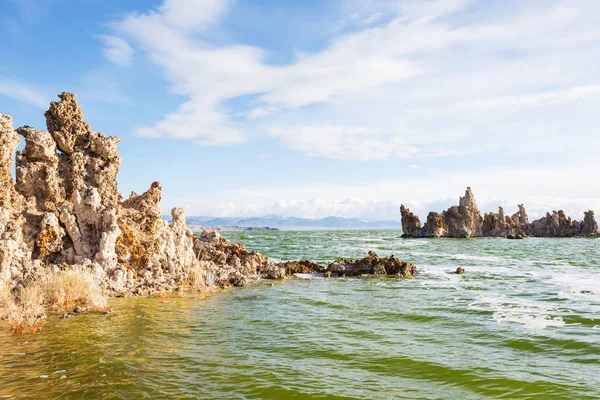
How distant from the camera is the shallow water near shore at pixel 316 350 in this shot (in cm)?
953

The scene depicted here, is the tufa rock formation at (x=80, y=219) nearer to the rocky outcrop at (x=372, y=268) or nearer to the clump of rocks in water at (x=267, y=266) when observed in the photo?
the clump of rocks in water at (x=267, y=266)

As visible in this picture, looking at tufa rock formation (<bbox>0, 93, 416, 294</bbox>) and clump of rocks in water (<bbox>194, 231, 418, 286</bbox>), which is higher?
tufa rock formation (<bbox>0, 93, 416, 294</bbox>)

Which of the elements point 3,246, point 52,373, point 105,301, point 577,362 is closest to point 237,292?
point 105,301

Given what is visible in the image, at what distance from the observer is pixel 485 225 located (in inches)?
5468

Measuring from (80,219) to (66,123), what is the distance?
536 centimetres

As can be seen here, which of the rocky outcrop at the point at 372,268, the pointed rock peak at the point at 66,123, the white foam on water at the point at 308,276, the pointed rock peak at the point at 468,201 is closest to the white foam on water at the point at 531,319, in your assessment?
the rocky outcrop at the point at 372,268

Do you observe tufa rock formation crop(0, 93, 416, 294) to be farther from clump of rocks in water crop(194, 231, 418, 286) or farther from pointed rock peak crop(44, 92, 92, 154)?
clump of rocks in water crop(194, 231, 418, 286)

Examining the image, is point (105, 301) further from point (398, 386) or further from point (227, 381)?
point (398, 386)

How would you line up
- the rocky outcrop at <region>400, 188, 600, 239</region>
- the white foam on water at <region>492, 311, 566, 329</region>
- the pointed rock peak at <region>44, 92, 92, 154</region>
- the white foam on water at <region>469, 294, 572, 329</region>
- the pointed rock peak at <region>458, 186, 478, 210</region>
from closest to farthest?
the white foam on water at <region>492, 311, 566, 329</region> < the white foam on water at <region>469, 294, 572, 329</region> < the pointed rock peak at <region>44, 92, 92, 154</region> < the rocky outcrop at <region>400, 188, 600, 239</region> < the pointed rock peak at <region>458, 186, 478, 210</region>

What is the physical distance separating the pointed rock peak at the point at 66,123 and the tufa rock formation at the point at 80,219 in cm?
5

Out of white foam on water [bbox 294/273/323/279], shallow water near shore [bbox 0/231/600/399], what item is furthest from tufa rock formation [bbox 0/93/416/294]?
white foam on water [bbox 294/273/323/279]

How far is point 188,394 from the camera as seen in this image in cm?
905

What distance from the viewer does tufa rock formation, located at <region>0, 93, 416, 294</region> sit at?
64.1 ft

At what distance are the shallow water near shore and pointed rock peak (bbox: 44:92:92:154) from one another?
9.71 meters
